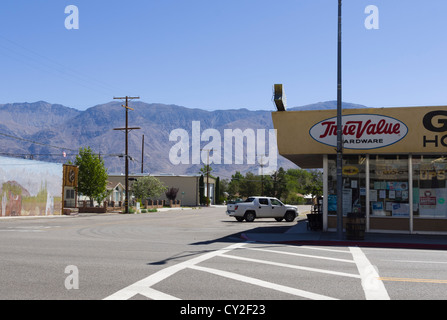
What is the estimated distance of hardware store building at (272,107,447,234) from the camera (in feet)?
67.2

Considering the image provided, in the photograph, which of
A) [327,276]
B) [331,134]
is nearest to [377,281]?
[327,276]

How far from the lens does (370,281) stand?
29.9 feet

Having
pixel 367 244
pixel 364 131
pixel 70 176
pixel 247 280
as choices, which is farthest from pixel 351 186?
pixel 70 176

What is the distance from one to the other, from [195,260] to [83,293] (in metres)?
4.42

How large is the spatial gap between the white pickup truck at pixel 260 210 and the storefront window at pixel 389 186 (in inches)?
501

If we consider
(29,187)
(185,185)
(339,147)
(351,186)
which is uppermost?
(339,147)

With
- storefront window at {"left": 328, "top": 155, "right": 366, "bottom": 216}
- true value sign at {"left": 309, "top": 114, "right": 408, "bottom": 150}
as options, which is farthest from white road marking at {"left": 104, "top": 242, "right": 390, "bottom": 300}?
true value sign at {"left": 309, "top": 114, "right": 408, "bottom": 150}

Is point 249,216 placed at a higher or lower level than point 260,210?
Result: lower

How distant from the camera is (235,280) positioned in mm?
9062

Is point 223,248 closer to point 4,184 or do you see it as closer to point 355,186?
point 355,186

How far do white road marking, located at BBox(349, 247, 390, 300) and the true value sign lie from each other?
874cm

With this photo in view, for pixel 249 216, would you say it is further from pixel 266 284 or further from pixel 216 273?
pixel 266 284

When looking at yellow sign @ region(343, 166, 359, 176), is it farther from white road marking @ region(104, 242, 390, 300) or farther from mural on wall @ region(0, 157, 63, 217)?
mural on wall @ region(0, 157, 63, 217)

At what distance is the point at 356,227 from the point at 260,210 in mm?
15895
